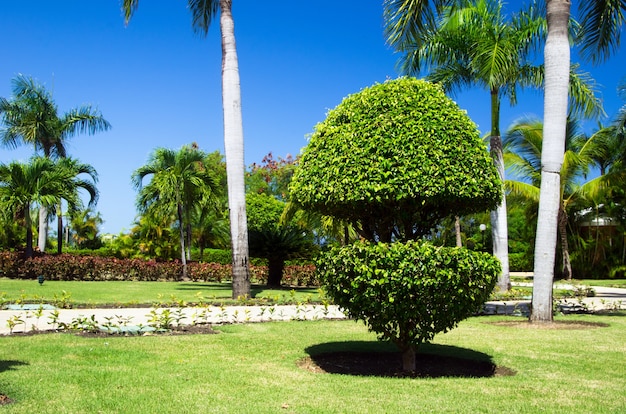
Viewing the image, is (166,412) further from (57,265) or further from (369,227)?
(57,265)

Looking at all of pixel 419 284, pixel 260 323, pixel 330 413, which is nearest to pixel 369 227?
pixel 419 284

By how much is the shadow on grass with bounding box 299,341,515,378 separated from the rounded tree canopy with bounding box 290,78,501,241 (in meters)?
1.58

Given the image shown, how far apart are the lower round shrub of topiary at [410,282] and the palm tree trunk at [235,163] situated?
8.80 meters

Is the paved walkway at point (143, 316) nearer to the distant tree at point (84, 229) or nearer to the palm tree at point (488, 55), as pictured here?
the palm tree at point (488, 55)

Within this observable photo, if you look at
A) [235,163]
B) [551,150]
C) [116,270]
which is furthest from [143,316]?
[116,270]

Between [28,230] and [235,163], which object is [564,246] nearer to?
[235,163]

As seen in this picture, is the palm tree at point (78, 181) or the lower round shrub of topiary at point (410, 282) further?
the palm tree at point (78, 181)

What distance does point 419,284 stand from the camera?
19.4 ft

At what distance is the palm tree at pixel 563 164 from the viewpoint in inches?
1091

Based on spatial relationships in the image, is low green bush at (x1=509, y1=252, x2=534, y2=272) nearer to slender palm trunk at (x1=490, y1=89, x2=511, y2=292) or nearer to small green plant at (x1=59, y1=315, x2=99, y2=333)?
slender palm trunk at (x1=490, y1=89, x2=511, y2=292)

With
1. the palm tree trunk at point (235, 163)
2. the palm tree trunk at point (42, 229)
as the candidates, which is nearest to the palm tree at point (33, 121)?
the palm tree trunk at point (42, 229)

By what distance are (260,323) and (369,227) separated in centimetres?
440

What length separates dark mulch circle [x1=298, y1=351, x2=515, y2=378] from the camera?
263 inches

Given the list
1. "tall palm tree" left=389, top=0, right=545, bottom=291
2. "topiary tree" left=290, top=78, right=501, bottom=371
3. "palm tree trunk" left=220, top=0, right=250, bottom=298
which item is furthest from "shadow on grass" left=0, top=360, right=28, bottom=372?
"tall palm tree" left=389, top=0, right=545, bottom=291
